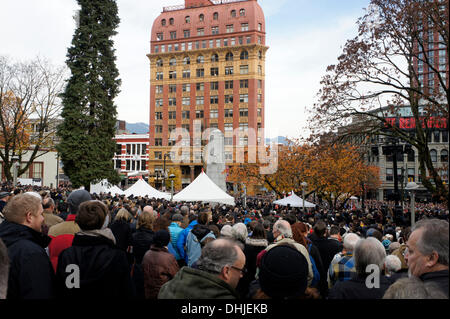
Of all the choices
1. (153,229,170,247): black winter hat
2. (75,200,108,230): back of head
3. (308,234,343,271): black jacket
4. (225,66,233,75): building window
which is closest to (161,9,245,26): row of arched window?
(225,66,233,75): building window

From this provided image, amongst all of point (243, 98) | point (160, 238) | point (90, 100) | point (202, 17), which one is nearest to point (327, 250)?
point (160, 238)

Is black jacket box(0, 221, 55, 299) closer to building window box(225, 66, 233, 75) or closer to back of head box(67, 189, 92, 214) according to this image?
back of head box(67, 189, 92, 214)

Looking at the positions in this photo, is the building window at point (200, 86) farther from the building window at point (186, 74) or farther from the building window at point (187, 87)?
the building window at point (186, 74)

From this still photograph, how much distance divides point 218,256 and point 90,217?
1321 millimetres

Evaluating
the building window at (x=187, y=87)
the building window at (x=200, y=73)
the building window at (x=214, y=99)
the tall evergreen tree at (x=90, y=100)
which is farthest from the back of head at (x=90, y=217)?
the building window at (x=187, y=87)

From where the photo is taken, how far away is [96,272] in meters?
3.13

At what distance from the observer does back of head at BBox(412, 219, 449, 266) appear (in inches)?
96.9

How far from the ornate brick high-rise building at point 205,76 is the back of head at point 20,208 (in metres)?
66.7

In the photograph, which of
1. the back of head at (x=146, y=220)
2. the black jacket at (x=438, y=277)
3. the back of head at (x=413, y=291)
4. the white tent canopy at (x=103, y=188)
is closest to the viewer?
the back of head at (x=413, y=291)

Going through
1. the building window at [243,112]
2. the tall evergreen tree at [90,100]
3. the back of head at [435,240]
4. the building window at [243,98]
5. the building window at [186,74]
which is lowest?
the back of head at [435,240]

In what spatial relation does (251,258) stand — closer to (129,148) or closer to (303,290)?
(303,290)

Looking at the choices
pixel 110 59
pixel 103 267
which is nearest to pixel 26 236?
pixel 103 267

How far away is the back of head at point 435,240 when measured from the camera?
246cm

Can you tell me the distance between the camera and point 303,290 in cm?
291
